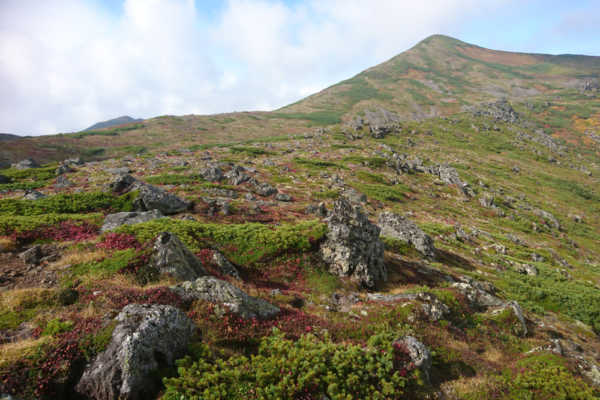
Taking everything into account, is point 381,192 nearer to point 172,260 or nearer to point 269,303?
point 269,303

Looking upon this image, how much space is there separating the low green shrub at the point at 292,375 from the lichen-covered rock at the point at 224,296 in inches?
84.3

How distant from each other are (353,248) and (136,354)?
52.1ft

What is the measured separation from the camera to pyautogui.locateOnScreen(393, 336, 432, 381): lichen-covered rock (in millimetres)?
10168

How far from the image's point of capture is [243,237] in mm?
20859

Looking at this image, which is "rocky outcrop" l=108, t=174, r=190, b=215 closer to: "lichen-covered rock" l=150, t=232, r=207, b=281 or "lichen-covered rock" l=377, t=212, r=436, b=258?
"lichen-covered rock" l=150, t=232, r=207, b=281

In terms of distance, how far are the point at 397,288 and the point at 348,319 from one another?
8557mm

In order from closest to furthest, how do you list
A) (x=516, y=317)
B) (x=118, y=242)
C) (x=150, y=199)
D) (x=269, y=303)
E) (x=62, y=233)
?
(x=269, y=303) → (x=118, y=242) → (x=516, y=317) → (x=62, y=233) → (x=150, y=199)

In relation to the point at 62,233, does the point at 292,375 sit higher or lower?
lower

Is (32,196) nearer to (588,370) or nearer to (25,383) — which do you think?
(25,383)

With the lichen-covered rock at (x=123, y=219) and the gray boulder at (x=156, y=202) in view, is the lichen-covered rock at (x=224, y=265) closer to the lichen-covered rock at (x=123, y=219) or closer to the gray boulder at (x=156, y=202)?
the lichen-covered rock at (x=123, y=219)

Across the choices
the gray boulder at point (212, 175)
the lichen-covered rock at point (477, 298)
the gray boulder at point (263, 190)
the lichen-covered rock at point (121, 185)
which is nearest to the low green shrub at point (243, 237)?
the lichen-covered rock at point (477, 298)

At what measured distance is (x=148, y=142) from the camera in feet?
457

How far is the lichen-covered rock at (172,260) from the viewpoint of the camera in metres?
13.6

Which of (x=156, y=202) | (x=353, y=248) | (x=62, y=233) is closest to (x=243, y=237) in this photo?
(x=353, y=248)
